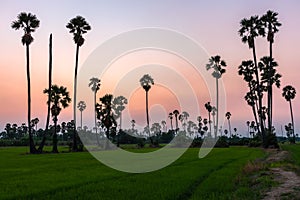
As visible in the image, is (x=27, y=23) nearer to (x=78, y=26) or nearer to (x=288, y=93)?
(x=78, y=26)

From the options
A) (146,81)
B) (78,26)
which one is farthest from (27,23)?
(146,81)

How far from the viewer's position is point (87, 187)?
18.4m

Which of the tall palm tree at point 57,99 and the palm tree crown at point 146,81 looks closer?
the tall palm tree at point 57,99

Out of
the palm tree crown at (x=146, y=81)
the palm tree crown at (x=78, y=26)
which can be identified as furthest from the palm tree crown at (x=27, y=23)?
the palm tree crown at (x=146, y=81)

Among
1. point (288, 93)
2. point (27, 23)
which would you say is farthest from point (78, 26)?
point (288, 93)

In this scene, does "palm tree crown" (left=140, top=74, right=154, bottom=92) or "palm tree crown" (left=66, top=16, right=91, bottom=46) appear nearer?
"palm tree crown" (left=66, top=16, right=91, bottom=46)

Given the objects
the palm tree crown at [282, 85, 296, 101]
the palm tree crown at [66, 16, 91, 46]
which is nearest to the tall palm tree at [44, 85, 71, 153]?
the palm tree crown at [66, 16, 91, 46]

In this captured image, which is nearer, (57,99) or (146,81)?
(57,99)

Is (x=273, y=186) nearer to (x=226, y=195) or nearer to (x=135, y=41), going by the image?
(x=226, y=195)

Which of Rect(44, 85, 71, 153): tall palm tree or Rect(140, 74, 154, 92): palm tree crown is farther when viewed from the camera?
Rect(140, 74, 154, 92): palm tree crown

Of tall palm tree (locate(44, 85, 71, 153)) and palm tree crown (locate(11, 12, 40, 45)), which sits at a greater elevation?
palm tree crown (locate(11, 12, 40, 45))

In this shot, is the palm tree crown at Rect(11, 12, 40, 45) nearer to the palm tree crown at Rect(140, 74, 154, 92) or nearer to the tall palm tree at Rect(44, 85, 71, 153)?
the tall palm tree at Rect(44, 85, 71, 153)

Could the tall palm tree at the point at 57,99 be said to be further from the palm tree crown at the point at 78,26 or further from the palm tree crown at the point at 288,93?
the palm tree crown at the point at 288,93

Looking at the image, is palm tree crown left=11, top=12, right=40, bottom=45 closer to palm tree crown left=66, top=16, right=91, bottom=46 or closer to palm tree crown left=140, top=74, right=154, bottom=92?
palm tree crown left=66, top=16, right=91, bottom=46
